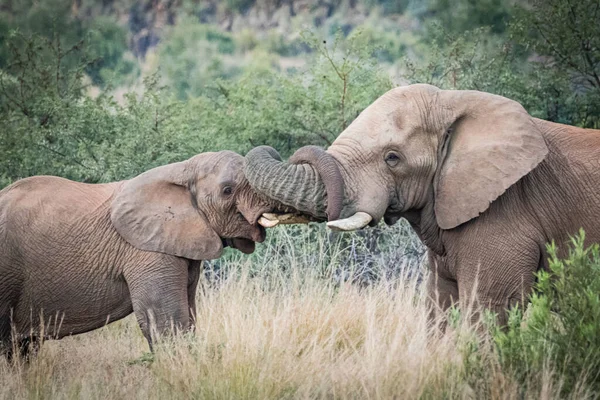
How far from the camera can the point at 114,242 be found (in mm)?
7664

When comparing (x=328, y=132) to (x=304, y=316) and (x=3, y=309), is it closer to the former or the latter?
(x=304, y=316)

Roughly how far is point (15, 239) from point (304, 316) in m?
2.06

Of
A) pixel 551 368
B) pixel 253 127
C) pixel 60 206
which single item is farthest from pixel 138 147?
pixel 551 368

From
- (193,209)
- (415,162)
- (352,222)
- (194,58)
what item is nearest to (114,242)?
(193,209)

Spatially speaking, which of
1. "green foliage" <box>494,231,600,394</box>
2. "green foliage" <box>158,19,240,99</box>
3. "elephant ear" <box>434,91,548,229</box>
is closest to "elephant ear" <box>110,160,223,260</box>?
"elephant ear" <box>434,91,548,229</box>

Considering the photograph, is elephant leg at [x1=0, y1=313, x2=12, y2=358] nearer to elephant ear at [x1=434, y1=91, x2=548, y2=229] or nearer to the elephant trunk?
the elephant trunk

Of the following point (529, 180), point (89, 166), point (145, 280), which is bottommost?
point (89, 166)

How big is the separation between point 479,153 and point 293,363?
1.74 m

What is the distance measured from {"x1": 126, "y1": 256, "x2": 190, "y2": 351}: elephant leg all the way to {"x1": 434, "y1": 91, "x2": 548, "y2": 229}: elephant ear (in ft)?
5.76

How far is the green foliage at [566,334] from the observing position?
6004 millimetres

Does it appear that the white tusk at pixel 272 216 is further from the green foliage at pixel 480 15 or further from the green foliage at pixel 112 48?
the green foliage at pixel 112 48

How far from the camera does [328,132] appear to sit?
12.5 metres

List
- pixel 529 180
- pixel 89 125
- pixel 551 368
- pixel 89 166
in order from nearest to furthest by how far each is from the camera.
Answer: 1. pixel 551 368
2. pixel 529 180
3. pixel 89 166
4. pixel 89 125

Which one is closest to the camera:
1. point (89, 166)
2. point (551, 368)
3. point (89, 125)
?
point (551, 368)
